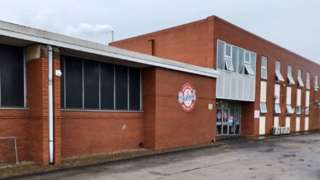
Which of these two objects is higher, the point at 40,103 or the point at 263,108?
the point at 40,103

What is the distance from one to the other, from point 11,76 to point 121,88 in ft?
16.2

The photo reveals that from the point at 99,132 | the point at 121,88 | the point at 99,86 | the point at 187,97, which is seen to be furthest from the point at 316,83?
the point at 99,132

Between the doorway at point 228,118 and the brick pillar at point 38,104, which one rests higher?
the brick pillar at point 38,104

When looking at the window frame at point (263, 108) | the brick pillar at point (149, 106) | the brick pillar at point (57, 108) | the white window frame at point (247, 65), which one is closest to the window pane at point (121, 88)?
the brick pillar at point (149, 106)

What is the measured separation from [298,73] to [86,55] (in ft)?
89.2

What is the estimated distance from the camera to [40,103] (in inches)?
416

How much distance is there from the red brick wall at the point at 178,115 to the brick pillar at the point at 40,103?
5.28m

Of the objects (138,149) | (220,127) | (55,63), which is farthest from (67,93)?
(220,127)

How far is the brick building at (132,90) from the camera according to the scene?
417 inches

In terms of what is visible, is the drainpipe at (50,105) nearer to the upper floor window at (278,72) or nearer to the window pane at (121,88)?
the window pane at (121,88)

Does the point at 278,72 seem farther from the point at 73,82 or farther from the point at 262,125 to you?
the point at 73,82

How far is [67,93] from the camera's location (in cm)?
1211

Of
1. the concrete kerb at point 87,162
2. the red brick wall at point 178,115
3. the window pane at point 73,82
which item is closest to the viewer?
the concrete kerb at point 87,162

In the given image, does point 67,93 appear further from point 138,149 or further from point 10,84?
point 138,149
